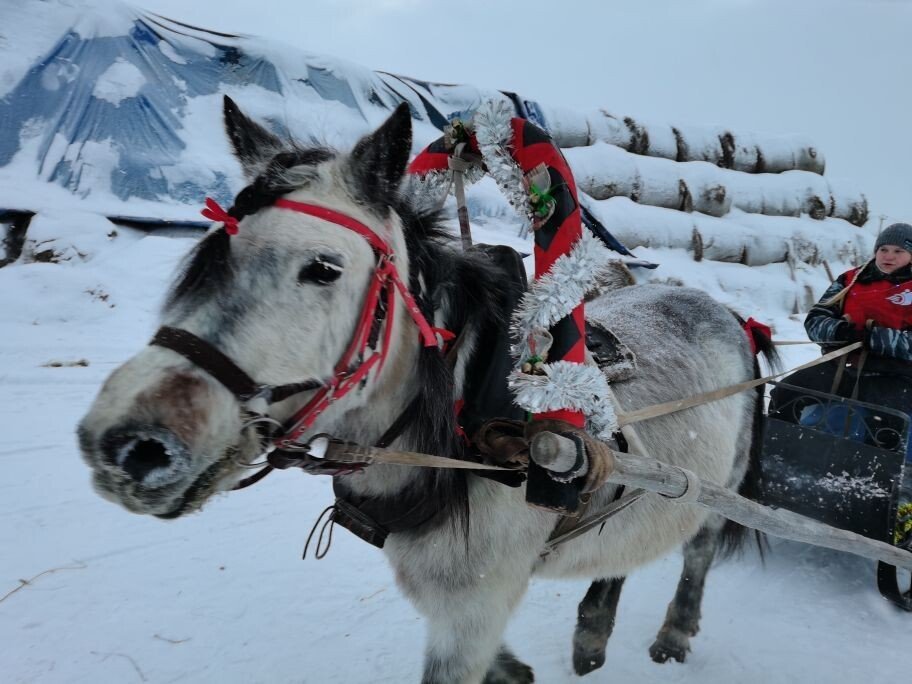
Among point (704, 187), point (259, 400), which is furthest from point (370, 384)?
Result: point (704, 187)

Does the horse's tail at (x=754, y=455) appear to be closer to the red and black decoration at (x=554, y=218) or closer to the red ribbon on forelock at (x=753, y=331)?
the red ribbon on forelock at (x=753, y=331)

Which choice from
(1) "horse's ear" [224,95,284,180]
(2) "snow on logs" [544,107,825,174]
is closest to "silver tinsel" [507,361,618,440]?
(1) "horse's ear" [224,95,284,180]

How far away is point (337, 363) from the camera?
4.13 feet

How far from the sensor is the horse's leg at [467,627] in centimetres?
168

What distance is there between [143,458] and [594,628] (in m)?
2.32

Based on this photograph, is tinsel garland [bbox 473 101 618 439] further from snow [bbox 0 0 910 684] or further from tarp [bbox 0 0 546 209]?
tarp [bbox 0 0 546 209]

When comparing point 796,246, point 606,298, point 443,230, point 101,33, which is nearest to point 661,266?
point 796,246

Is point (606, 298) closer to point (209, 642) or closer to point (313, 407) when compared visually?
point (313, 407)

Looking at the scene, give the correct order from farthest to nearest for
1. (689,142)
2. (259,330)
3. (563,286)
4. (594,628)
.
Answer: (689,142) < (594,628) < (563,286) < (259,330)

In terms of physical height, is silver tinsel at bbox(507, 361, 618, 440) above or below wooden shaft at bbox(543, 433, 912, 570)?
above

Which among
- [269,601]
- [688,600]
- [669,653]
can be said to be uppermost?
[688,600]

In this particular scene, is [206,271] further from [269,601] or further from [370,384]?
[269,601]

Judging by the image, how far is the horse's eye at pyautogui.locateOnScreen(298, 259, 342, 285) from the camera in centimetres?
118

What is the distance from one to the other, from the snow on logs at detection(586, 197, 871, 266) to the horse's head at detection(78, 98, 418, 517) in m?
15.3
